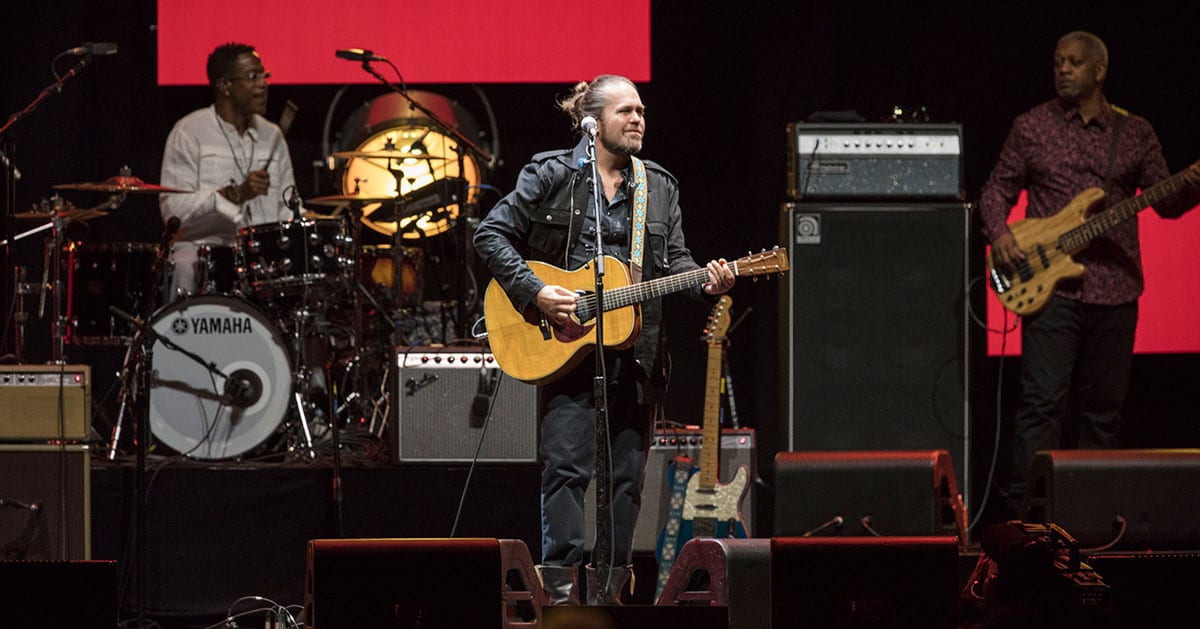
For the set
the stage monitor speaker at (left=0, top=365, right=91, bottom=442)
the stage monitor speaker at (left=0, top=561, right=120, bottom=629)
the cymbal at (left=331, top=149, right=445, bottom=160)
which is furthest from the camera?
the cymbal at (left=331, top=149, right=445, bottom=160)

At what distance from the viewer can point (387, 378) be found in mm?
7223

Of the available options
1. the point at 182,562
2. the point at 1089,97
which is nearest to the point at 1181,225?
the point at 1089,97

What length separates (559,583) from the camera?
4496mm

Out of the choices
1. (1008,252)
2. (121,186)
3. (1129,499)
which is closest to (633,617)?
→ (1129,499)

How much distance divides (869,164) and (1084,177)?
1.01m

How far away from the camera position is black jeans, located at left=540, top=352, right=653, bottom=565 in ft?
14.9

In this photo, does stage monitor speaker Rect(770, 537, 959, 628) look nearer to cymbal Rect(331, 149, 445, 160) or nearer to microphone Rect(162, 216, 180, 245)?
microphone Rect(162, 216, 180, 245)

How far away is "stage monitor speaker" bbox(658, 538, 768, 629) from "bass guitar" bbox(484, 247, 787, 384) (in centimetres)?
79

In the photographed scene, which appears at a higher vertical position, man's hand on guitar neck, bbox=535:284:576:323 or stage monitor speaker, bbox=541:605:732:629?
man's hand on guitar neck, bbox=535:284:576:323

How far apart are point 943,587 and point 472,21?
17.9 ft

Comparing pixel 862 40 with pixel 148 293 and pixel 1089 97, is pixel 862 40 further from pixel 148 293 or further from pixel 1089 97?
pixel 148 293

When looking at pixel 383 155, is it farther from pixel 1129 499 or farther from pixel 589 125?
pixel 1129 499

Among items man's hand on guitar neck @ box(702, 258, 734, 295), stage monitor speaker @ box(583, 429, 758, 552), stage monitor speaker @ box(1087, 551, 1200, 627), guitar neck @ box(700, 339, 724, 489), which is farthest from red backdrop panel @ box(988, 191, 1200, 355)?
stage monitor speaker @ box(1087, 551, 1200, 627)

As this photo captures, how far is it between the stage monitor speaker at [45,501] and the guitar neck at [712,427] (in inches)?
104
